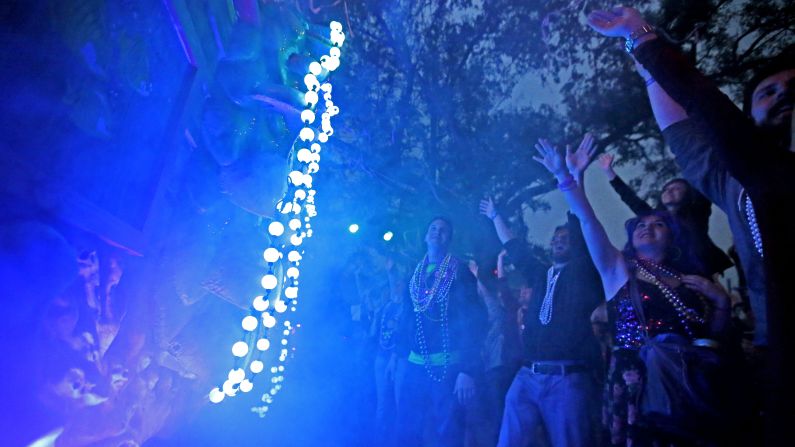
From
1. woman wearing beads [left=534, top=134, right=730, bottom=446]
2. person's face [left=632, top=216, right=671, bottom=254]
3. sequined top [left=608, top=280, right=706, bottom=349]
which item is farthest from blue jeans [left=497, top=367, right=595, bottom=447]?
person's face [left=632, top=216, right=671, bottom=254]

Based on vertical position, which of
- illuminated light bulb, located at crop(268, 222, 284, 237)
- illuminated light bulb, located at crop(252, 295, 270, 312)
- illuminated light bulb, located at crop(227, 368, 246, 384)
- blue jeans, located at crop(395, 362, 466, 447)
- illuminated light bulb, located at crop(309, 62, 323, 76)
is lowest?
blue jeans, located at crop(395, 362, 466, 447)

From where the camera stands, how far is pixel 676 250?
11.7 feet

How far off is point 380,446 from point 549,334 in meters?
2.51

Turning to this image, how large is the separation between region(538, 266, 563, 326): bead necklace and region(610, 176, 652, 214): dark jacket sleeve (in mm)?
885

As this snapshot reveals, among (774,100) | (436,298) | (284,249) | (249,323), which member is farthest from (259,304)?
(774,100)

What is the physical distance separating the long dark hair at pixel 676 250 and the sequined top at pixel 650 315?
0.20 meters

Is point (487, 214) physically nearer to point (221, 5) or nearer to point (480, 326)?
point (480, 326)

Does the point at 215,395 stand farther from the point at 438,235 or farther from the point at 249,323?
the point at 438,235

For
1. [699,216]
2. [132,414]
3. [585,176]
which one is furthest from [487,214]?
[132,414]

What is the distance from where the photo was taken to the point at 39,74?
1545 millimetres

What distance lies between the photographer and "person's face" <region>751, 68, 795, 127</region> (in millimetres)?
3062

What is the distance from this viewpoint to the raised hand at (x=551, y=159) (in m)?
4.75

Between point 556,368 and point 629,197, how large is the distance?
1751 mm

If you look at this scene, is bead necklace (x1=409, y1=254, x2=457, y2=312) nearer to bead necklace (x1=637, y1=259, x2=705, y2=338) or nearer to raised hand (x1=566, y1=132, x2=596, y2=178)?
raised hand (x1=566, y1=132, x2=596, y2=178)
